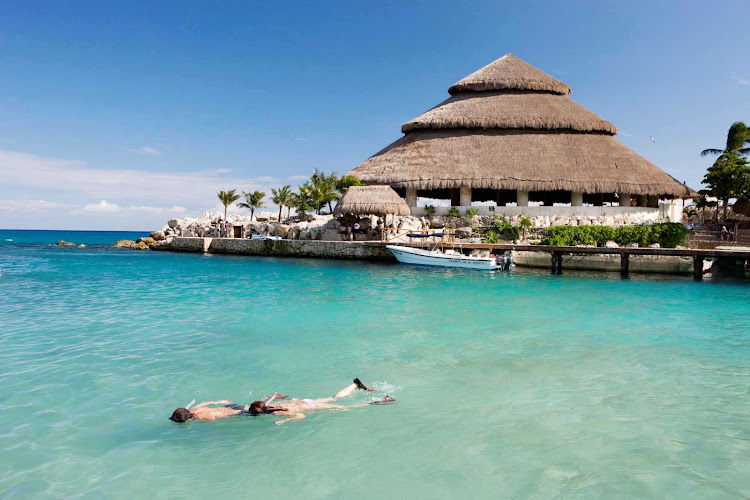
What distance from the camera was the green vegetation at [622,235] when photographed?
102 feet

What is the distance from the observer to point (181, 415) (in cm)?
670

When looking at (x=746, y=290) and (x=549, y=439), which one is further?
(x=746, y=290)

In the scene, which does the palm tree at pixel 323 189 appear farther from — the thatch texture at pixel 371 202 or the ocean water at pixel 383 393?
the ocean water at pixel 383 393

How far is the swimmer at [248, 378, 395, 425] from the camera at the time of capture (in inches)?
273

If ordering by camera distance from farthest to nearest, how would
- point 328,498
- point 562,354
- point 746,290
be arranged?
1. point 746,290
2. point 562,354
3. point 328,498

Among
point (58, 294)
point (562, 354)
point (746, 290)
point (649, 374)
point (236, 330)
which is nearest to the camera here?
point (649, 374)

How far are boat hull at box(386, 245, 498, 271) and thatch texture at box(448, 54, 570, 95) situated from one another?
19.1m

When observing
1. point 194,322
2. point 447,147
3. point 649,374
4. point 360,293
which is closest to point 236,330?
point 194,322

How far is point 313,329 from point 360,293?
265 inches

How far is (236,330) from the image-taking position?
1256 cm

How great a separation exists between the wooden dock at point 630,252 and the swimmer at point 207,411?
23.8m

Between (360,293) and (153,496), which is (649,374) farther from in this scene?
(360,293)

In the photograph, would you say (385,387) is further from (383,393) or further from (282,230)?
(282,230)

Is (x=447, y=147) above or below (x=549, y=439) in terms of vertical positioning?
above
